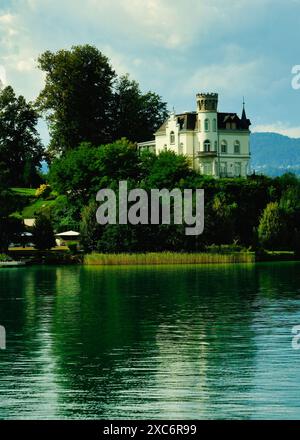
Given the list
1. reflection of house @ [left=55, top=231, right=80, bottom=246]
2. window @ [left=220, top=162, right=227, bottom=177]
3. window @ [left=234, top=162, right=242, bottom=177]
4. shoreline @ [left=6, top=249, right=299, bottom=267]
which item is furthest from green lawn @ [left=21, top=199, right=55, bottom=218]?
window @ [left=234, top=162, right=242, bottom=177]

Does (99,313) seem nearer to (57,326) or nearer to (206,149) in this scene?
(57,326)

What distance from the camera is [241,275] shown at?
5753 centimetres

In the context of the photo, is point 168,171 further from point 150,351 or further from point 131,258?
point 150,351

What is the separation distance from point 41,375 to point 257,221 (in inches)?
2300

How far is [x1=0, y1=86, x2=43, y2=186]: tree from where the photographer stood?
9806 cm

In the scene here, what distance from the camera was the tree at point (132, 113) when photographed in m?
99.4

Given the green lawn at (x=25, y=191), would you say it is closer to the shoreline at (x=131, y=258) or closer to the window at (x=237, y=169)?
the window at (x=237, y=169)

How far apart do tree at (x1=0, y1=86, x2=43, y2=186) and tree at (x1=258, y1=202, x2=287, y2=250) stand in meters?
28.4

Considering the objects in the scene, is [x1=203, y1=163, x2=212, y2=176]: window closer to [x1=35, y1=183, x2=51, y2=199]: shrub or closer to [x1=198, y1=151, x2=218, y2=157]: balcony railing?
[x1=198, y1=151, x2=218, y2=157]: balcony railing

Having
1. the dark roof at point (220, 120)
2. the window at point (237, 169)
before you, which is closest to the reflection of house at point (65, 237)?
the dark roof at point (220, 120)

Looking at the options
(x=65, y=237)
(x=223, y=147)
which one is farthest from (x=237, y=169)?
(x=65, y=237)

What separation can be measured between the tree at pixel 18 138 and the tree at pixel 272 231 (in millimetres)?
28431

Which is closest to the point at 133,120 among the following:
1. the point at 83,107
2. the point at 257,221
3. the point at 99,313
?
the point at 83,107

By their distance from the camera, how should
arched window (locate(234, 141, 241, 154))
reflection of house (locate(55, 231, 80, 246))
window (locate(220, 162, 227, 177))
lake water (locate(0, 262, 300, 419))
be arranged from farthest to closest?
arched window (locate(234, 141, 241, 154)) < window (locate(220, 162, 227, 177)) < reflection of house (locate(55, 231, 80, 246)) < lake water (locate(0, 262, 300, 419))
